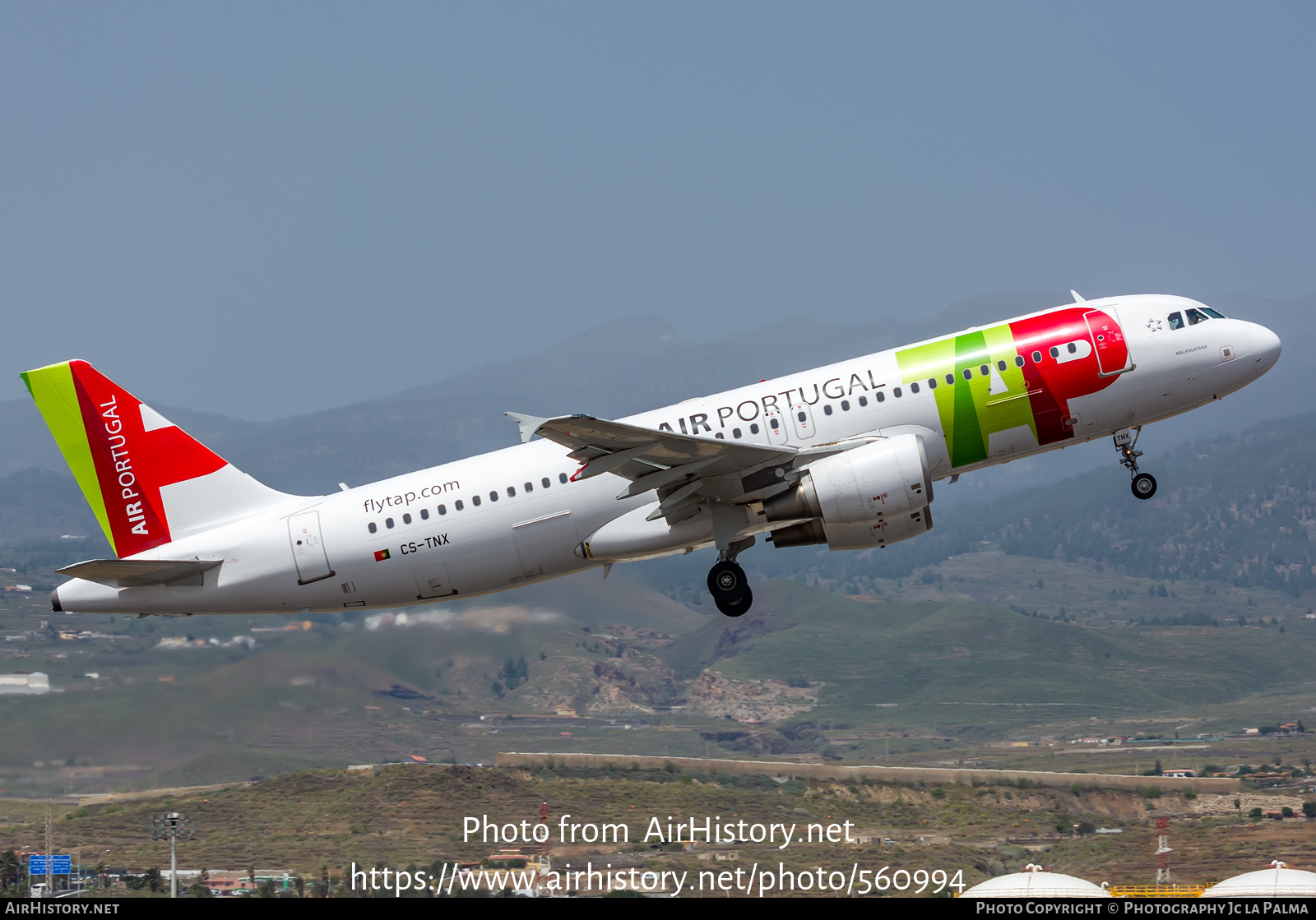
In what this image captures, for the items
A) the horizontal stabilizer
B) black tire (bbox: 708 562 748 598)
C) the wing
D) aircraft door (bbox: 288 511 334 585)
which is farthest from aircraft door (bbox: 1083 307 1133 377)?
the horizontal stabilizer

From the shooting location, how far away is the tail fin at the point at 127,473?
125ft

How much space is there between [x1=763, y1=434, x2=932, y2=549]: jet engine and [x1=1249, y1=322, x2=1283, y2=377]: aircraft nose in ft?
31.7

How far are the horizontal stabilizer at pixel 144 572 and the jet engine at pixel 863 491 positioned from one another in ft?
47.8

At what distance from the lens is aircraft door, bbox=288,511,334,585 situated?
1447 inches

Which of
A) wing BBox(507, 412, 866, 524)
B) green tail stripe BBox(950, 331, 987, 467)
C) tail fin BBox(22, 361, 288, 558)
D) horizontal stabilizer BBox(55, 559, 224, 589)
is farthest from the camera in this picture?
tail fin BBox(22, 361, 288, 558)

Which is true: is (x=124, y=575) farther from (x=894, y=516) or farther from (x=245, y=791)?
(x=245, y=791)

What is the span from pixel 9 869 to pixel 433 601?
166ft

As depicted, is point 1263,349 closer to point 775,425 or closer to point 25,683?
point 775,425

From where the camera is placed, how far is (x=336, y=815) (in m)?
90.3

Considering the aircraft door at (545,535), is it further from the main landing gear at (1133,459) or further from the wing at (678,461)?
the main landing gear at (1133,459)

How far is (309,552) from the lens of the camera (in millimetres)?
36844

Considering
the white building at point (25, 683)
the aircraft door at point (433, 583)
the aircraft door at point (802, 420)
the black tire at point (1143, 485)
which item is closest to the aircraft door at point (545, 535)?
the aircraft door at point (433, 583)

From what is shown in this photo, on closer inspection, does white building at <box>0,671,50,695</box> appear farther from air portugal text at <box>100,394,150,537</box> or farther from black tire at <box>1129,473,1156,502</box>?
black tire at <box>1129,473,1156,502</box>
